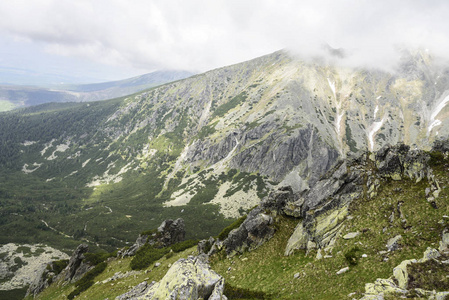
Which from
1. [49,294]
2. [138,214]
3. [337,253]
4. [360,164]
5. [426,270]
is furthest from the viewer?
[138,214]

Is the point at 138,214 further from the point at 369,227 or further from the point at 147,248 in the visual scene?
the point at 369,227

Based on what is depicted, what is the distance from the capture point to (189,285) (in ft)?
54.6

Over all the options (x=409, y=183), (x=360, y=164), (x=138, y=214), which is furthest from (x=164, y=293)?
(x=138, y=214)

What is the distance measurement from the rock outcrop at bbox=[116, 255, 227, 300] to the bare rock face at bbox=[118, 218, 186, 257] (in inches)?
2194

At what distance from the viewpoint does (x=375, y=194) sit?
2902 centimetres

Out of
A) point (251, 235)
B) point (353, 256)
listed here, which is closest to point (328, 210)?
point (353, 256)

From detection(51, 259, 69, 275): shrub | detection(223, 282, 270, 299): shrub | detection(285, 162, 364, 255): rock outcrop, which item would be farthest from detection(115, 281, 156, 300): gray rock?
detection(51, 259, 69, 275): shrub

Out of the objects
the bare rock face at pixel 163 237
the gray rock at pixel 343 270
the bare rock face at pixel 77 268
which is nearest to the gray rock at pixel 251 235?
the gray rock at pixel 343 270

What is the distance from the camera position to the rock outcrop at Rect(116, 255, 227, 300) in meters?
16.4

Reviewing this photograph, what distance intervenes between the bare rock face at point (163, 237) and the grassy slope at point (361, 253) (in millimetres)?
45631

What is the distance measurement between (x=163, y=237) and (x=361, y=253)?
65.8 metres

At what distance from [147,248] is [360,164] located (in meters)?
59.7

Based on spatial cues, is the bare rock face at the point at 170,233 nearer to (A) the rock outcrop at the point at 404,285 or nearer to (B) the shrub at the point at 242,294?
(B) the shrub at the point at 242,294

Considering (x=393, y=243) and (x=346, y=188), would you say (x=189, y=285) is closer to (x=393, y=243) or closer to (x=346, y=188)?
(x=393, y=243)
